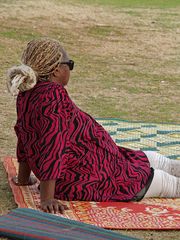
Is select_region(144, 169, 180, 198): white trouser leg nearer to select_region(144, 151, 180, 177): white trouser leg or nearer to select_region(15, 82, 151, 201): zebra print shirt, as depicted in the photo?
select_region(15, 82, 151, 201): zebra print shirt

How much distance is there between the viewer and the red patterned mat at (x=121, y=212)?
5430 millimetres

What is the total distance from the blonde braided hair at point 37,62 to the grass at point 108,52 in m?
0.87

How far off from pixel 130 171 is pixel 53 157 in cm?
74

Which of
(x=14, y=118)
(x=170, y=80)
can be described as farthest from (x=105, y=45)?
(x=14, y=118)

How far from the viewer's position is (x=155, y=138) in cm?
796

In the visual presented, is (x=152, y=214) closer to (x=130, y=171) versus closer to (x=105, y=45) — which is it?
(x=130, y=171)

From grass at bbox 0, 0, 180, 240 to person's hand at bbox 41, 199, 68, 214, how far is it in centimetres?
34

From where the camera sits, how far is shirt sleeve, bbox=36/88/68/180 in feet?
18.3

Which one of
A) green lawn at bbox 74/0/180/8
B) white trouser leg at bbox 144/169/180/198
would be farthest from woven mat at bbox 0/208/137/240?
green lawn at bbox 74/0/180/8

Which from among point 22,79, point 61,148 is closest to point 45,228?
point 61,148

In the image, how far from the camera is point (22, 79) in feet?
18.4

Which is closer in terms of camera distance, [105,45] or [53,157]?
[53,157]

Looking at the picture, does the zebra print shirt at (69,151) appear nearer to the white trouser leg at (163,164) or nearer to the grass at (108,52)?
the white trouser leg at (163,164)

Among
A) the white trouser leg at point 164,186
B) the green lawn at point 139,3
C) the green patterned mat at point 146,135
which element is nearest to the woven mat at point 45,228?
the white trouser leg at point 164,186
